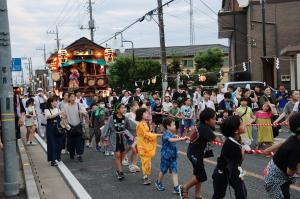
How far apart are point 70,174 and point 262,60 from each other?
26.4m

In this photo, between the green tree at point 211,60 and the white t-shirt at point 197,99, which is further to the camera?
the green tree at point 211,60

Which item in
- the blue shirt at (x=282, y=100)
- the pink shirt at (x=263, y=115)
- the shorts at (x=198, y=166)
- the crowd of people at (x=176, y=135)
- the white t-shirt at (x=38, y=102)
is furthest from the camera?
the blue shirt at (x=282, y=100)

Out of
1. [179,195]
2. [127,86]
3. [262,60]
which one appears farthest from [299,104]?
[127,86]

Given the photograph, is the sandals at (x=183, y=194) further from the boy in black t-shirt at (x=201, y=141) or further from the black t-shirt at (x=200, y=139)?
the black t-shirt at (x=200, y=139)

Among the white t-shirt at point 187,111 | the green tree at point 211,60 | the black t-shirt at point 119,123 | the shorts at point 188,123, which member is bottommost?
the shorts at point 188,123

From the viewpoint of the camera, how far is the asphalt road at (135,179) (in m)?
8.19

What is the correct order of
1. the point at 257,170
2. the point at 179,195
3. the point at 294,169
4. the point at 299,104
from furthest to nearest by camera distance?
the point at 299,104 → the point at 257,170 → the point at 179,195 → the point at 294,169

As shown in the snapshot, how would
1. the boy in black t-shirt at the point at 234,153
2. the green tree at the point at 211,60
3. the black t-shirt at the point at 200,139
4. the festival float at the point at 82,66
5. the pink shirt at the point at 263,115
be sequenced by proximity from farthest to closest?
the green tree at the point at 211,60 → the festival float at the point at 82,66 → the pink shirt at the point at 263,115 → the black t-shirt at the point at 200,139 → the boy in black t-shirt at the point at 234,153

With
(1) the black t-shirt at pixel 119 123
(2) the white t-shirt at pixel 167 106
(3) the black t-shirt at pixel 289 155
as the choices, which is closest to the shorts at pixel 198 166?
(3) the black t-shirt at pixel 289 155

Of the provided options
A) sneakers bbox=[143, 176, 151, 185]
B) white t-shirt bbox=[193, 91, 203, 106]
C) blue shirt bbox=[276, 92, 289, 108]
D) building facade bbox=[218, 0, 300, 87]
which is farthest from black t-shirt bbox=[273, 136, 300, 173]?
building facade bbox=[218, 0, 300, 87]

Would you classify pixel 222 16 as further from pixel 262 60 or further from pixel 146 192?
pixel 146 192

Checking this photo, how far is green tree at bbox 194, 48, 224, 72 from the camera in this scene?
51.8m

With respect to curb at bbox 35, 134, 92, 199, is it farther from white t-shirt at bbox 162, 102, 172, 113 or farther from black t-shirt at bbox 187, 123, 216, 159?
white t-shirt at bbox 162, 102, 172, 113

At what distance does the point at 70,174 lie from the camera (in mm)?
10414
